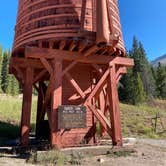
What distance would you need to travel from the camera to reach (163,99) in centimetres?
5844

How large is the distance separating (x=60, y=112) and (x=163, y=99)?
5377 cm

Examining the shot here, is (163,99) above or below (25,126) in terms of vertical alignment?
above

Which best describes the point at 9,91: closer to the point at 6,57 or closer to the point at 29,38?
the point at 6,57

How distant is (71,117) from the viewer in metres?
8.54

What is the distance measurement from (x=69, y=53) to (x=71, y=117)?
7.59 ft

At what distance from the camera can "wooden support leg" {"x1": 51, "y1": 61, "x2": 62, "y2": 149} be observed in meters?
8.17

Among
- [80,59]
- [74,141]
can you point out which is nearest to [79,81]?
[80,59]

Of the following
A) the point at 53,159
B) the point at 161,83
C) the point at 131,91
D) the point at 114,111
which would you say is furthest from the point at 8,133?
the point at 161,83

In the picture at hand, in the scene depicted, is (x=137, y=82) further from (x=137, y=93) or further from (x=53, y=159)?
(x=53, y=159)

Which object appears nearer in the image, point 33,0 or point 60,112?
point 60,112

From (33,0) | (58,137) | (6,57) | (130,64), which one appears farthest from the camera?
(6,57)

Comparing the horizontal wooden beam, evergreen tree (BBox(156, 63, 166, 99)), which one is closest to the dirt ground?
the horizontal wooden beam

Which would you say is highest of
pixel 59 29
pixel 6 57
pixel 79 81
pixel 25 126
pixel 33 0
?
pixel 6 57

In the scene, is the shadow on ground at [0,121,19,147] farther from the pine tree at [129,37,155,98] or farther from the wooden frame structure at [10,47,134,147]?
the pine tree at [129,37,155,98]
